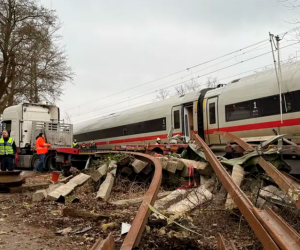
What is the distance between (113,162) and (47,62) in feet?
55.7

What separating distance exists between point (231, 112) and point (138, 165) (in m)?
5.50

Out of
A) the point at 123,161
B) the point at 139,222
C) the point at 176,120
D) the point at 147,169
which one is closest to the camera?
the point at 139,222

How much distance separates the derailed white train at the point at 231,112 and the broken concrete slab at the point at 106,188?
18.6 ft

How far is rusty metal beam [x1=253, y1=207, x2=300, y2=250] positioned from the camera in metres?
2.58

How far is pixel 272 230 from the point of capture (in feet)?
8.98

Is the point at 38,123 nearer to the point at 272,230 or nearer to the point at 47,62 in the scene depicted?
the point at 47,62

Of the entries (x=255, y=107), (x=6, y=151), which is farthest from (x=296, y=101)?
(x=6, y=151)

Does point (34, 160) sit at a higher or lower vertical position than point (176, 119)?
lower

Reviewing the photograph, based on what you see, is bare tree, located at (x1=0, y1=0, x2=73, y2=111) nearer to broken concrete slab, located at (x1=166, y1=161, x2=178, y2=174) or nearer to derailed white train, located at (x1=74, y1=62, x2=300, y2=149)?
derailed white train, located at (x1=74, y1=62, x2=300, y2=149)

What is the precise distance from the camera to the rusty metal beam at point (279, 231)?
2.58m

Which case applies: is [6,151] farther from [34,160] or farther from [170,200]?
[170,200]

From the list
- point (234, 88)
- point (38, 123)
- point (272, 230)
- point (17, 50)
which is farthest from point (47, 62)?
point (272, 230)

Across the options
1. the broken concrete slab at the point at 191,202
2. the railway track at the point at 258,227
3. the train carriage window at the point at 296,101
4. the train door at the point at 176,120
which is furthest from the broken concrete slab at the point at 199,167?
the train door at the point at 176,120

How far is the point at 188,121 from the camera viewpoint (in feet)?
44.3
